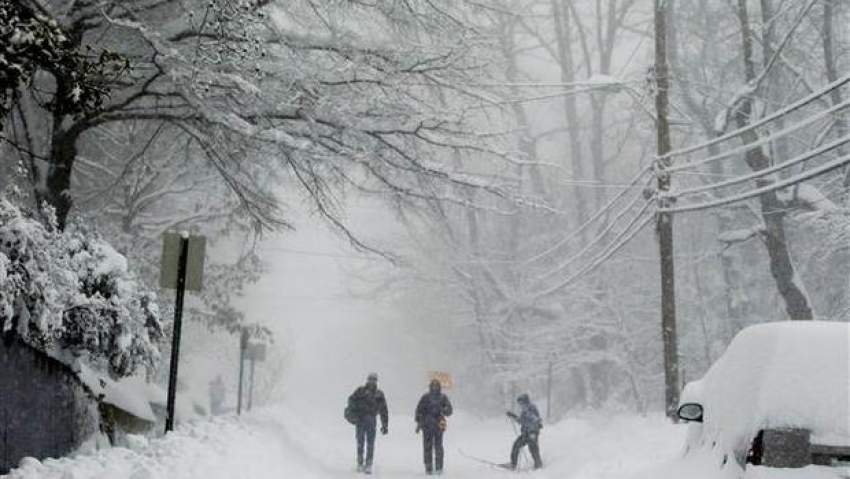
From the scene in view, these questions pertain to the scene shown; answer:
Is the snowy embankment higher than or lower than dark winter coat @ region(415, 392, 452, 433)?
lower

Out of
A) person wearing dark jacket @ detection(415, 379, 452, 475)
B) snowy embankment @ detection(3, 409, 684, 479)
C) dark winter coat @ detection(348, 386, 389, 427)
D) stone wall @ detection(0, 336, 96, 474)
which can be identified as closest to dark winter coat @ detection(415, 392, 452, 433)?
person wearing dark jacket @ detection(415, 379, 452, 475)

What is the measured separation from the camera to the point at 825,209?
70.2ft

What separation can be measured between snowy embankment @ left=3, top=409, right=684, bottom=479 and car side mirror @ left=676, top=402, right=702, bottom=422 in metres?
2.99

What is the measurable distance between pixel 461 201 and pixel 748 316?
28.3 metres

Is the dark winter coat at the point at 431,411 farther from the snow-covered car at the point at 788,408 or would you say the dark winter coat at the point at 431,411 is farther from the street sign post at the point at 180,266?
the snow-covered car at the point at 788,408

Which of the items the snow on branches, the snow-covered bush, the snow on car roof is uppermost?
the snow on branches

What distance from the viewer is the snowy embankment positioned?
858cm

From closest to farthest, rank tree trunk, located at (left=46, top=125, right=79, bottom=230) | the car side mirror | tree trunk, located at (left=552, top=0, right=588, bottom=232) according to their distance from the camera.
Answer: the car side mirror < tree trunk, located at (left=46, top=125, right=79, bottom=230) < tree trunk, located at (left=552, top=0, right=588, bottom=232)

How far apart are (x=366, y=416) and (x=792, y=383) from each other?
11.3 metres

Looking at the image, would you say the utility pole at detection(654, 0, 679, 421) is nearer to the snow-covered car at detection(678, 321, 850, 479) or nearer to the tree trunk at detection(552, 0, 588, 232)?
the snow-covered car at detection(678, 321, 850, 479)

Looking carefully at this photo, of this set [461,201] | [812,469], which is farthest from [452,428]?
[812,469]

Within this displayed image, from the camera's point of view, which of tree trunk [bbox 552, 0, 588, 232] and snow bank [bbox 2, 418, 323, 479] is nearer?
snow bank [bbox 2, 418, 323, 479]

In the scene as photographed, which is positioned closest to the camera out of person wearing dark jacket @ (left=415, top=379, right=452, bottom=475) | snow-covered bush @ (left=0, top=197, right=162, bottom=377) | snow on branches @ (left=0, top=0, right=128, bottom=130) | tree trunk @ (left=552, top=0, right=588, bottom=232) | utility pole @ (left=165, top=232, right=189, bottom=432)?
snow on branches @ (left=0, top=0, right=128, bottom=130)

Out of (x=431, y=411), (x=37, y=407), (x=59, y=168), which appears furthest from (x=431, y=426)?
(x=37, y=407)
